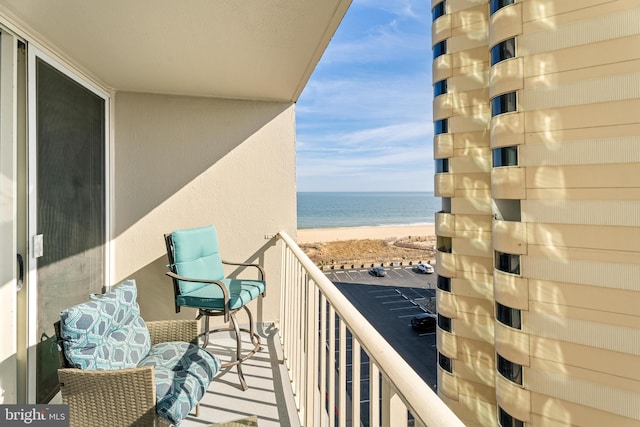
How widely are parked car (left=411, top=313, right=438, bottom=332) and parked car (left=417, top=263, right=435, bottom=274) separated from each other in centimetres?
124

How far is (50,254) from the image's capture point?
6.75 ft

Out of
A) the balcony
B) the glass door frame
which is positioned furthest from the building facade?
the glass door frame

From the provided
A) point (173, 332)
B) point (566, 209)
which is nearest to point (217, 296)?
point (173, 332)

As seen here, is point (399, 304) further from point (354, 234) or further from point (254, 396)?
point (354, 234)

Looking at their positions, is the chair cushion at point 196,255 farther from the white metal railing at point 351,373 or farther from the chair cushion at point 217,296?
the white metal railing at point 351,373

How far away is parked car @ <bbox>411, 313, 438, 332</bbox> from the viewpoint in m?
4.25

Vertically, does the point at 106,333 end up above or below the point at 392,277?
above

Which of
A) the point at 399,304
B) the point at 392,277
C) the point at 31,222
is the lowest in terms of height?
the point at 399,304

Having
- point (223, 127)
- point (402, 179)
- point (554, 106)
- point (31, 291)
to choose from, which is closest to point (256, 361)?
point (31, 291)

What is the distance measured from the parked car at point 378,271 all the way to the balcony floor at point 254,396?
12.5 ft

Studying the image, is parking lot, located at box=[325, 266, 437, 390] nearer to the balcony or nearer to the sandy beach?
the balcony

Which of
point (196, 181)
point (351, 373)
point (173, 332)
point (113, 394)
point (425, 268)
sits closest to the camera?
point (351, 373)

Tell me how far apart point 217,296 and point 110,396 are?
1064mm

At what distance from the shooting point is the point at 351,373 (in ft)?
3.20
